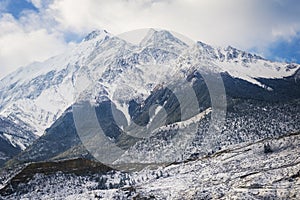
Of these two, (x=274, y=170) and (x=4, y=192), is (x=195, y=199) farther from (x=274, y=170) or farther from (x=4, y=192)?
(x=4, y=192)

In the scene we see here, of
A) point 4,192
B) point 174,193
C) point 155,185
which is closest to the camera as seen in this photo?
point 174,193

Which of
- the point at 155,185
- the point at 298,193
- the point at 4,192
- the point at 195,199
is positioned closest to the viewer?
the point at 298,193

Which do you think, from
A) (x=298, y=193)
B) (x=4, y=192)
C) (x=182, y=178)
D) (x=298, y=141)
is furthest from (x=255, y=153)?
(x=4, y=192)

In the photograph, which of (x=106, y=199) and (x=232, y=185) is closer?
(x=232, y=185)

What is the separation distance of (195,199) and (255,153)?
6770cm

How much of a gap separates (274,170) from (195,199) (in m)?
25.3

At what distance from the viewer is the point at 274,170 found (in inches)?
5502

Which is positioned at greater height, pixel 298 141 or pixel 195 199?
pixel 298 141

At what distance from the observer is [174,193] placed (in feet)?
494


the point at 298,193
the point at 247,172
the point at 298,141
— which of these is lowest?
the point at 298,193

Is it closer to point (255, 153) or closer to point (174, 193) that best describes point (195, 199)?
point (174, 193)

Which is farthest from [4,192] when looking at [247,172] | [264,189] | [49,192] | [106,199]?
[264,189]

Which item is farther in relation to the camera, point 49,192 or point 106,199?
point 49,192

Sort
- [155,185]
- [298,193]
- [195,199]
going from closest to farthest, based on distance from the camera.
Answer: [298,193], [195,199], [155,185]
